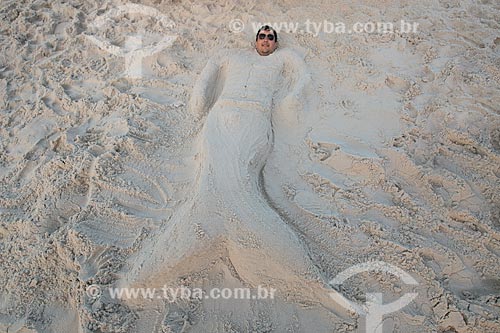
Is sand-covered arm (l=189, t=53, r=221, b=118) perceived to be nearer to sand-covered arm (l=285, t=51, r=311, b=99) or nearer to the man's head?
the man's head

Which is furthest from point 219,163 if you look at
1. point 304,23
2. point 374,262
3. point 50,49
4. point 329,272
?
point 50,49

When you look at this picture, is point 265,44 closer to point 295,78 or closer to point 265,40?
point 265,40

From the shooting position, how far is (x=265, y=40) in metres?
4.40

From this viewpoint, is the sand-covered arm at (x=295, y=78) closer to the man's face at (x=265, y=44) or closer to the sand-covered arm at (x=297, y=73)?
the sand-covered arm at (x=297, y=73)

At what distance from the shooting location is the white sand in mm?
2646

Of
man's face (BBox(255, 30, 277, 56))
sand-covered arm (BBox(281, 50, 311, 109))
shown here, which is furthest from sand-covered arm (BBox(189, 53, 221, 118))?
sand-covered arm (BBox(281, 50, 311, 109))

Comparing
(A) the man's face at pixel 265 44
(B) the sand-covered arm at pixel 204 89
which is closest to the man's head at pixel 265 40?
(A) the man's face at pixel 265 44

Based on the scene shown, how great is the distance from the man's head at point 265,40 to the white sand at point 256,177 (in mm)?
184

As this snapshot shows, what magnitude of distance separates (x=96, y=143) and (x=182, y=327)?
1.96 meters

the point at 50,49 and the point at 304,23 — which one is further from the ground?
the point at 304,23

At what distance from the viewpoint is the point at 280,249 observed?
8.78ft

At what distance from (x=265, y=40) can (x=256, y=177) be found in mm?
1825

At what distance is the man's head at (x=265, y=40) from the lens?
4.39 meters

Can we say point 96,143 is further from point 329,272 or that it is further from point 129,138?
point 329,272
